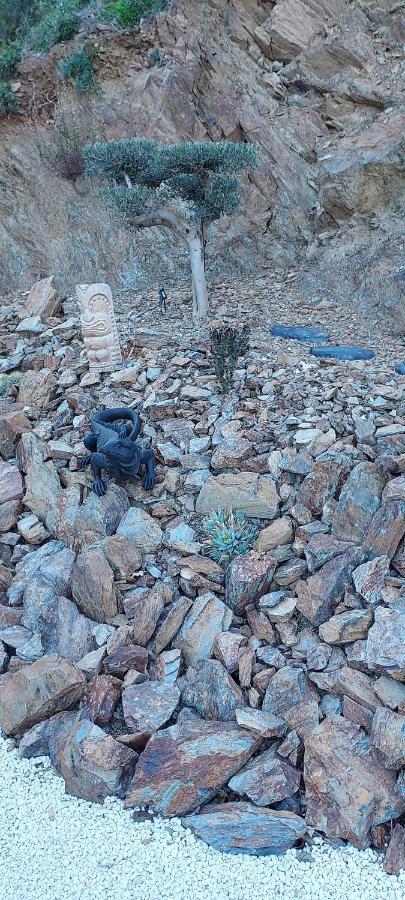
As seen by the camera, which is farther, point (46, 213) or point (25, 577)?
point (46, 213)

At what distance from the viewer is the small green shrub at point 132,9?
13.5 metres

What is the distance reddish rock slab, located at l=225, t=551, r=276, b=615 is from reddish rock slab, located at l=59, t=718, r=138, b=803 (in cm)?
156

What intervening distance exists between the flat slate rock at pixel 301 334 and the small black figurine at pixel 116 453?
11.2 feet

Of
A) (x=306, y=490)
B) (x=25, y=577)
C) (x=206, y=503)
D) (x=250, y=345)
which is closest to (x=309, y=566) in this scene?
(x=306, y=490)

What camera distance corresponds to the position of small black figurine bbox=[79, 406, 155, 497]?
21.1 ft

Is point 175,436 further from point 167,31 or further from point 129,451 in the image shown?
point 167,31

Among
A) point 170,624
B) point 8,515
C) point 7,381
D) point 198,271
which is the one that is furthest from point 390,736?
point 198,271

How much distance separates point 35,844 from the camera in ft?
14.0

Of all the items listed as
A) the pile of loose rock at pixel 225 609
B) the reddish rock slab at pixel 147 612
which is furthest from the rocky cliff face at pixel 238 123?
the reddish rock slab at pixel 147 612

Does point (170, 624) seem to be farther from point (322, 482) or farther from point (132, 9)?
point (132, 9)

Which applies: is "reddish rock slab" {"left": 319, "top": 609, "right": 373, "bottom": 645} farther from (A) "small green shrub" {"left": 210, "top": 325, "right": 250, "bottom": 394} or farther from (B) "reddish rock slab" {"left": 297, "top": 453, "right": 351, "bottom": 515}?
(A) "small green shrub" {"left": 210, "top": 325, "right": 250, "bottom": 394}

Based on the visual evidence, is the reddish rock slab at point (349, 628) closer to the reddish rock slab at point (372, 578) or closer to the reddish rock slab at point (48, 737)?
the reddish rock slab at point (372, 578)

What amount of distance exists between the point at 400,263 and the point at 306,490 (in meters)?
6.15

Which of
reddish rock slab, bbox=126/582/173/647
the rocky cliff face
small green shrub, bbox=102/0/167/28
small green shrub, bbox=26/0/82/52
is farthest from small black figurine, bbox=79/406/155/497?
small green shrub, bbox=26/0/82/52
